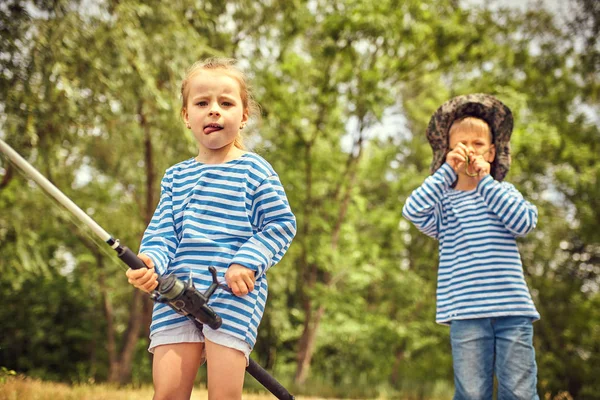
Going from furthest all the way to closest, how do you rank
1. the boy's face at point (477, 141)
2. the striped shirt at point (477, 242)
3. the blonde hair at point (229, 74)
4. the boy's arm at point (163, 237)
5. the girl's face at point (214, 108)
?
the boy's face at point (477, 141), the striped shirt at point (477, 242), the blonde hair at point (229, 74), the girl's face at point (214, 108), the boy's arm at point (163, 237)

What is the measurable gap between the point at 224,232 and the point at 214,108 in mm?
511

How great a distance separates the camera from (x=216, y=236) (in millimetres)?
2307

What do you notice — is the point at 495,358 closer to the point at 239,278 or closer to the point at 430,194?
the point at 430,194

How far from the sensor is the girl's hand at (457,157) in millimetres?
3371

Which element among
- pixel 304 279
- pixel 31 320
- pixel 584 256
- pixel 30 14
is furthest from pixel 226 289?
pixel 31 320

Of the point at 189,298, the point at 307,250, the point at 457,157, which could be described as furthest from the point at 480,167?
the point at 307,250

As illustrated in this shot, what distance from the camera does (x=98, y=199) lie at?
14.1 meters

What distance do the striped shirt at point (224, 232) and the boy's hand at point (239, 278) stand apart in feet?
0.07

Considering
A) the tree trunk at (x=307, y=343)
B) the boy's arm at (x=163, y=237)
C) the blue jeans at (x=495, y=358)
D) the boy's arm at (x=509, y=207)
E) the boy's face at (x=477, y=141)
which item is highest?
the boy's face at (x=477, y=141)

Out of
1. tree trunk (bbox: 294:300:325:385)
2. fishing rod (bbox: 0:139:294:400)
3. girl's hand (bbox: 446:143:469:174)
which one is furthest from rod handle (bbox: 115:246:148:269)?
tree trunk (bbox: 294:300:325:385)

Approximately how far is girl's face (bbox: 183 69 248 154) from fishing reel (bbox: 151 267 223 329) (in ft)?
2.08

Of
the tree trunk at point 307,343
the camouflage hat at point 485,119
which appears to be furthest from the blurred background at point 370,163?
the camouflage hat at point 485,119

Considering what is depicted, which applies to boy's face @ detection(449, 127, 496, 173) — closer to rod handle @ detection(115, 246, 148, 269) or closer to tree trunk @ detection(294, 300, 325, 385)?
rod handle @ detection(115, 246, 148, 269)

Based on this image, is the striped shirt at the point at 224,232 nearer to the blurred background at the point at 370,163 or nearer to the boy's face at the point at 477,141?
the boy's face at the point at 477,141
